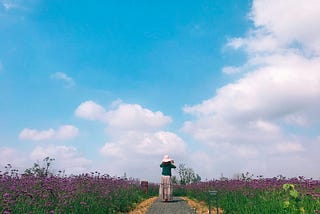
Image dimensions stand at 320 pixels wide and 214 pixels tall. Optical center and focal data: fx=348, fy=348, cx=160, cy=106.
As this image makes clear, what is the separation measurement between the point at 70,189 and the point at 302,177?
8289mm

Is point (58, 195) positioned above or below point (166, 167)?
below

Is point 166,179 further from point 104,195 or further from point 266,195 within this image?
point 266,195

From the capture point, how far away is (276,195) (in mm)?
11953

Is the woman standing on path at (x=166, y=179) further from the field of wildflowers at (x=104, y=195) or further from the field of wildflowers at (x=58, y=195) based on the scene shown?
the field of wildflowers at (x=58, y=195)

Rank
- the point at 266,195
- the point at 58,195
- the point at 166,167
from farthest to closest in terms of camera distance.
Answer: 1. the point at 166,167
2. the point at 266,195
3. the point at 58,195

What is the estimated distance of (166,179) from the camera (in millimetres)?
18031

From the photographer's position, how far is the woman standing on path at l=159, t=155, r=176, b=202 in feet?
57.7

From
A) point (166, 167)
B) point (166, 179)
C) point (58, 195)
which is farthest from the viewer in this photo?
point (166, 167)

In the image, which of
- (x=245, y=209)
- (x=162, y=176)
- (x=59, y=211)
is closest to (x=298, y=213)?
(x=245, y=209)

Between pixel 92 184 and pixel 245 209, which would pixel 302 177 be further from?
pixel 92 184

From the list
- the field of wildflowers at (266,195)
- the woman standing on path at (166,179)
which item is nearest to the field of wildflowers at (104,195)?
the field of wildflowers at (266,195)

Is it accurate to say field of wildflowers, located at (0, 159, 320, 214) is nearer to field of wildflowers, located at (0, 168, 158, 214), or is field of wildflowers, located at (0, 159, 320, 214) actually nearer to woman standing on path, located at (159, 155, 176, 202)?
field of wildflowers, located at (0, 168, 158, 214)

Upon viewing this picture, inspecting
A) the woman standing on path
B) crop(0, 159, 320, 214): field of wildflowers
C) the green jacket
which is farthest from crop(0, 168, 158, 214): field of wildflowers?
the green jacket

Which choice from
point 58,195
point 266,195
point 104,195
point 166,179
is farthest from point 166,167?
point 58,195
